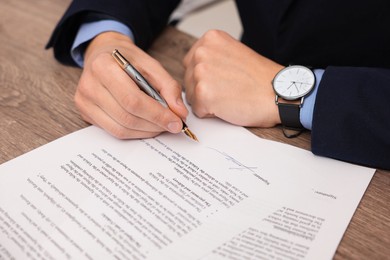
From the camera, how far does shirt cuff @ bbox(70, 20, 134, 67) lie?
925 mm

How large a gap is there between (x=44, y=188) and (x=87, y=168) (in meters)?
0.07

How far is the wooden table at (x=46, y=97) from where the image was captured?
0.59m

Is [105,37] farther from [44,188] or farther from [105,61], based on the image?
[44,188]

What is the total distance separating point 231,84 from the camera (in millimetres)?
783

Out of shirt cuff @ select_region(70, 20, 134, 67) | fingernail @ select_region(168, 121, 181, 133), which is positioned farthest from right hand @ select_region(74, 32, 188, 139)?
shirt cuff @ select_region(70, 20, 134, 67)

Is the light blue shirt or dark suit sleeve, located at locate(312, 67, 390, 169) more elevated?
dark suit sleeve, located at locate(312, 67, 390, 169)

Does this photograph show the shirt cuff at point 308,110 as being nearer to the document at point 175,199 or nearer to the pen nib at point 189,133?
the document at point 175,199

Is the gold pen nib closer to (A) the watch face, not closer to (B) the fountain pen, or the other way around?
(B) the fountain pen

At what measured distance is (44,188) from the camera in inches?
24.7

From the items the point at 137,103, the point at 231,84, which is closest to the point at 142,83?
the point at 137,103

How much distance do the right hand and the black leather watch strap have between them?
17cm

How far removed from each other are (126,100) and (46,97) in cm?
22
